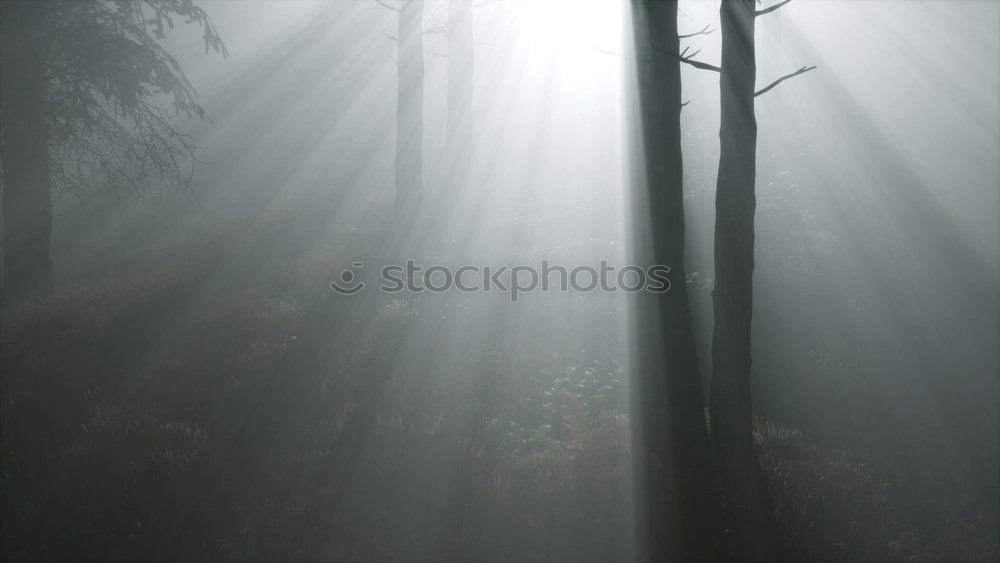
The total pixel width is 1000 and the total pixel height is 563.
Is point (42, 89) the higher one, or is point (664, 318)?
point (42, 89)

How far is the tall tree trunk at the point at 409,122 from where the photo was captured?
11977mm

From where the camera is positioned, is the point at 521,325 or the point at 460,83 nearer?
the point at 521,325

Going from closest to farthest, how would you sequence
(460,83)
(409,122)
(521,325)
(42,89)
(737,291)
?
(737,291)
(521,325)
(42,89)
(409,122)
(460,83)

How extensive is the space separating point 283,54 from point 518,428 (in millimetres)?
22137

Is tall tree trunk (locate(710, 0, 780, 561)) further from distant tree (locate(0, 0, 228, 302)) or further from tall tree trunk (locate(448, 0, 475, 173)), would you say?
tall tree trunk (locate(448, 0, 475, 173))

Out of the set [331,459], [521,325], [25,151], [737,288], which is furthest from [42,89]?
[737,288]

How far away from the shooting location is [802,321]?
9250 mm

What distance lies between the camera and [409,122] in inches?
475

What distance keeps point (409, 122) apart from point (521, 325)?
5.37 m

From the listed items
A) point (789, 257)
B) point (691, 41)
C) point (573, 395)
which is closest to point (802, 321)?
point (789, 257)

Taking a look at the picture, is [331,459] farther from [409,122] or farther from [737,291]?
[409,122]

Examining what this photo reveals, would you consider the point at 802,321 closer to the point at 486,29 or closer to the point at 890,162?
the point at 890,162

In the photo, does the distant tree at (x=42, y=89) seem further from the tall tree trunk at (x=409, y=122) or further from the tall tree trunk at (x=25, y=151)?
the tall tree trunk at (x=409, y=122)
